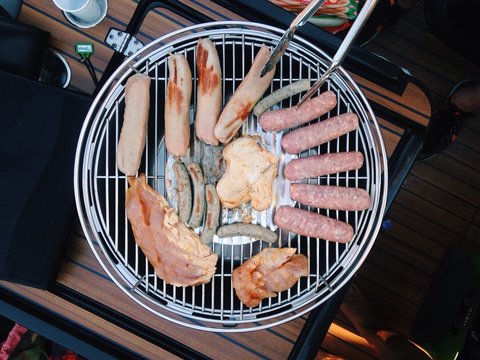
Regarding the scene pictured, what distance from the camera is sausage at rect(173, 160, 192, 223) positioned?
168cm

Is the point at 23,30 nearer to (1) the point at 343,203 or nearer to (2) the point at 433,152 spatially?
(1) the point at 343,203

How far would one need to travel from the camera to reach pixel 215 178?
179cm

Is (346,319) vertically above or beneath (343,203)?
beneath

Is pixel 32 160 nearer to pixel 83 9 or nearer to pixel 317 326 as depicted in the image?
pixel 83 9

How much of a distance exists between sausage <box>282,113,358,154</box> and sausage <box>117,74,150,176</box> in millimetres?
583

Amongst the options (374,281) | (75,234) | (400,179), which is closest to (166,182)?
(75,234)

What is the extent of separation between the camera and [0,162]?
165 cm

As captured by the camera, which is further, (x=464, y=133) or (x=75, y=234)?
(x=464, y=133)

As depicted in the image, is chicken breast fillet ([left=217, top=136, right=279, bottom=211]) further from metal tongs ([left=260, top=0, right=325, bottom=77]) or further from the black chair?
the black chair

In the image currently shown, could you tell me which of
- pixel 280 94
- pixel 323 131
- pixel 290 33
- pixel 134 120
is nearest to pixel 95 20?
pixel 134 120

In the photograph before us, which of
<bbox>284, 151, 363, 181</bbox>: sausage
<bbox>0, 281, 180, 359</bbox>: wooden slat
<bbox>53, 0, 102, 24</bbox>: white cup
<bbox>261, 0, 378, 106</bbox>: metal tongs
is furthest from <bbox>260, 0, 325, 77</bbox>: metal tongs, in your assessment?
<bbox>0, 281, 180, 359</bbox>: wooden slat

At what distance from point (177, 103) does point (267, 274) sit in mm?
755

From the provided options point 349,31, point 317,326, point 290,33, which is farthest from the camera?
point 317,326

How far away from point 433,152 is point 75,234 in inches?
92.4
